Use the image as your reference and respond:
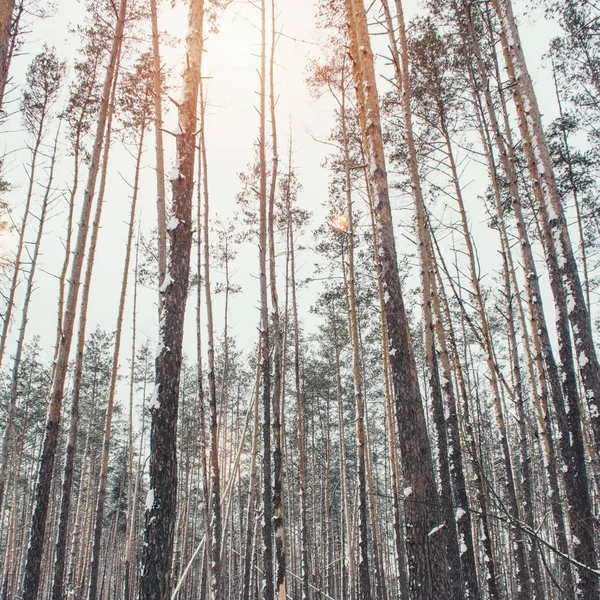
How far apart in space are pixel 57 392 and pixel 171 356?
3410 mm

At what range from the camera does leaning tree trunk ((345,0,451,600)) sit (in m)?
4.16

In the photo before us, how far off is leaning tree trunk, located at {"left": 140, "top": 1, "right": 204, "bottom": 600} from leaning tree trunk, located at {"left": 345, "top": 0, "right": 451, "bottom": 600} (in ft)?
7.44

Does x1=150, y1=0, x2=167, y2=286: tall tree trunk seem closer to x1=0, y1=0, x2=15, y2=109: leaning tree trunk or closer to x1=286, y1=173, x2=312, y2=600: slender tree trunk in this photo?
x1=0, y1=0, x2=15, y2=109: leaning tree trunk

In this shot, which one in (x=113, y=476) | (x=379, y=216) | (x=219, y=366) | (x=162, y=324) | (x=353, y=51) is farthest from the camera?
(x=113, y=476)

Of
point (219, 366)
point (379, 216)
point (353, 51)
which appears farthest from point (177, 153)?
point (219, 366)

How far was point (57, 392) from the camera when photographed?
654cm

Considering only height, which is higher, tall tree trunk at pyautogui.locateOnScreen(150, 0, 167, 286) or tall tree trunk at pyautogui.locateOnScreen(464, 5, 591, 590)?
tall tree trunk at pyautogui.locateOnScreen(150, 0, 167, 286)

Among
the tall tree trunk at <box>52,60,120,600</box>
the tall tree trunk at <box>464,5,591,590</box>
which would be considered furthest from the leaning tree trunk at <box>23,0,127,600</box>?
the tall tree trunk at <box>464,5,591,590</box>

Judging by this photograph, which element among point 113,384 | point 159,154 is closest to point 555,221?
point 159,154

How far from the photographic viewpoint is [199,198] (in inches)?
398

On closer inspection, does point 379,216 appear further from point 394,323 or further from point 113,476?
point 113,476

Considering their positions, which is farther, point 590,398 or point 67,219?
point 67,219

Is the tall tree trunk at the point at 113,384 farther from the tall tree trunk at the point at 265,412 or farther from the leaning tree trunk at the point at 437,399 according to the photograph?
the leaning tree trunk at the point at 437,399

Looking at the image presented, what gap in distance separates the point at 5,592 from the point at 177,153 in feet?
60.5
